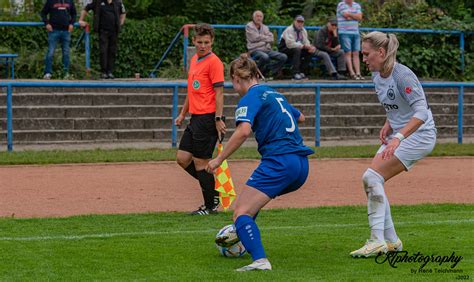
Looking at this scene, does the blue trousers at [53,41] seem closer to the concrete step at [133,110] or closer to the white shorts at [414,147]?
the concrete step at [133,110]

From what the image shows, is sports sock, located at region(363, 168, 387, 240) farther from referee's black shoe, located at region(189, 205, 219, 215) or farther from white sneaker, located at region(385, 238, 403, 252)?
referee's black shoe, located at region(189, 205, 219, 215)

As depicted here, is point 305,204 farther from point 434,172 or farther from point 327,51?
point 327,51

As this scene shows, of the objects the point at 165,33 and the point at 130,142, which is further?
the point at 165,33

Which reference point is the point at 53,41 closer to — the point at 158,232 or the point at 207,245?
the point at 158,232

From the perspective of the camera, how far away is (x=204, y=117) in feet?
37.4

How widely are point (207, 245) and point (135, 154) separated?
7.98 meters

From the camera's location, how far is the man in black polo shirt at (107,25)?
22031 millimetres

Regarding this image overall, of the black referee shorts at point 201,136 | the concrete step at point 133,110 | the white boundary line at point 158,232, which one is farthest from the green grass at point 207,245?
the concrete step at point 133,110

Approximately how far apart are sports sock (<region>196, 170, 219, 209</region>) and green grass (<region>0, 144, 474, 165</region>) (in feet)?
17.0

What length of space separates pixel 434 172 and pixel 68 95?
7.18m

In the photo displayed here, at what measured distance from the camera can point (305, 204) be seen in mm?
12516

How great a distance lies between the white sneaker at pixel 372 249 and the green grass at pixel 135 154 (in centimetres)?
824

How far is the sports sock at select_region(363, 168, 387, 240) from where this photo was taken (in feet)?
28.7

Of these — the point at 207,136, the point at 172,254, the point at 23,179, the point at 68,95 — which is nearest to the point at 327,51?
the point at 68,95
